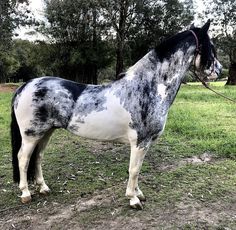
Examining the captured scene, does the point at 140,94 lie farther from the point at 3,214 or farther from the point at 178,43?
the point at 3,214

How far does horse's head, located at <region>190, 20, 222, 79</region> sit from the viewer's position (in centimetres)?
425

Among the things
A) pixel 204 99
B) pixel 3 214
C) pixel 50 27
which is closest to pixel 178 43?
pixel 3 214

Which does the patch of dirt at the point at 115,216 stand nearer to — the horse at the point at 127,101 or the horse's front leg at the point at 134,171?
the horse's front leg at the point at 134,171

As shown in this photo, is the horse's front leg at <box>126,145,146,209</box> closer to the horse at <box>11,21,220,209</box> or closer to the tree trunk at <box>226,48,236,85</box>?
the horse at <box>11,21,220,209</box>

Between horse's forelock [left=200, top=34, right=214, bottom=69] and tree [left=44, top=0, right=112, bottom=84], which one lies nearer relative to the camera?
horse's forelock [left=200, top=34, right=214, bottom=69]

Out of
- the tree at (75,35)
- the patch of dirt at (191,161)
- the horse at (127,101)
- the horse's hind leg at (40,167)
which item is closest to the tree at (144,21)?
the tree at (75,35)

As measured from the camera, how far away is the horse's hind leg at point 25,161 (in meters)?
4.55

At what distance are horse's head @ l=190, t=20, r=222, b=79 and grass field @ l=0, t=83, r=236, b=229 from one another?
163cm

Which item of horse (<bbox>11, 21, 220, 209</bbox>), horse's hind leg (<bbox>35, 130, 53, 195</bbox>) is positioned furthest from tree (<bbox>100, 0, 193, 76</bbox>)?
horse (<bbox>11, 21, 220, 209</bbox>)

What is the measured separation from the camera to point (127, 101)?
13.8ft

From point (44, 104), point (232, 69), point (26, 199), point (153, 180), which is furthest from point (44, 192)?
point (232, 69)

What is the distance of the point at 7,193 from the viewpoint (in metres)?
5.07

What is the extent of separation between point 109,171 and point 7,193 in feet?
5.21

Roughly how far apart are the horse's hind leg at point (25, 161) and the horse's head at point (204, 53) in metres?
2.18
